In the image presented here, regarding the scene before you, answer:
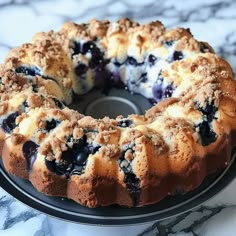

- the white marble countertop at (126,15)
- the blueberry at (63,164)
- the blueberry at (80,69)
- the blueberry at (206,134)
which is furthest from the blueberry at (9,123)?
the white marble countertop at (126,15)

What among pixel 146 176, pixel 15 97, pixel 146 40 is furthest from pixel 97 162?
pixel 146 40

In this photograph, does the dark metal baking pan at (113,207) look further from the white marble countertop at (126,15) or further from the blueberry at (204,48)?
the white marble countertop at (126,15)

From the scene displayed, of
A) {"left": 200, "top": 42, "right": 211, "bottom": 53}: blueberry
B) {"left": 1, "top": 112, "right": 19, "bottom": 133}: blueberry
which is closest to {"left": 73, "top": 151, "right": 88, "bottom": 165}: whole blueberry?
{"left": 1, "top": 112, "right": 19, "bottom": 133}: blueberry

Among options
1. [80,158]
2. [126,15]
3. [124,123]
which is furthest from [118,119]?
[126,15]

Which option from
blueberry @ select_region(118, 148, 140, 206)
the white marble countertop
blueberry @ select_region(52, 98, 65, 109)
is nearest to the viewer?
blueberry @ select_region(118, 148, 140, 206)

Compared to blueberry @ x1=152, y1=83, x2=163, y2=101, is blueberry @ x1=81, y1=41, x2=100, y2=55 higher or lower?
blueberry @ x1=81, y1=41, x2=100, y2=55

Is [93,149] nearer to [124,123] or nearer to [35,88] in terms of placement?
[124,123]

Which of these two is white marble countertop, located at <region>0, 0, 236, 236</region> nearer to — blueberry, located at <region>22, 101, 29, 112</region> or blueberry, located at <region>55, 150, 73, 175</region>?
blueberry, located at <region>22, 101, 29, 112</region>
